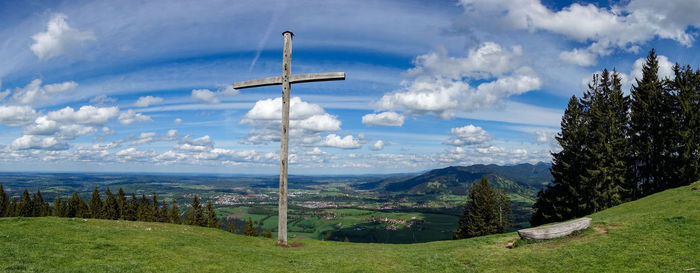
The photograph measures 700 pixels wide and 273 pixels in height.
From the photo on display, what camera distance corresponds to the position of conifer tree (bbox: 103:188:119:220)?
73812 millimetres

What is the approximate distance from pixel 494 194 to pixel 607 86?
26.2 metres

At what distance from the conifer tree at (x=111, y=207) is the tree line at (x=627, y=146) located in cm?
9331

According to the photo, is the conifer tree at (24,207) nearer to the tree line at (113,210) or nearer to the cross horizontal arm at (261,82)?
the tree line at (113,210)

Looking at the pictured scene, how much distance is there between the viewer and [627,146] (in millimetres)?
46250

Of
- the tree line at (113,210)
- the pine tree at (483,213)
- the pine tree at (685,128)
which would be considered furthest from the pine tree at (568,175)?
the tree line at (113,210)

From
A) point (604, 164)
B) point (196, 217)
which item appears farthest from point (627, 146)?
point (196, 217)

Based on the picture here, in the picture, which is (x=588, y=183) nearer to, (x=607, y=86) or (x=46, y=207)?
(x=607, y=86)

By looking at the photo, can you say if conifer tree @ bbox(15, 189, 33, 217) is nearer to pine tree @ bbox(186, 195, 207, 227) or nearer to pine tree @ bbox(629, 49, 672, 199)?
pine tree @ bbox(186, 195, 207, 227)

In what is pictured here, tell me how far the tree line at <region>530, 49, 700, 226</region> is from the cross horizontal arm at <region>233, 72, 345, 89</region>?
40.3 metres

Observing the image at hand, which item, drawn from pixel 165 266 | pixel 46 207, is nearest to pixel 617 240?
pixel 165 266

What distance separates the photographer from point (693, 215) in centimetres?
1592

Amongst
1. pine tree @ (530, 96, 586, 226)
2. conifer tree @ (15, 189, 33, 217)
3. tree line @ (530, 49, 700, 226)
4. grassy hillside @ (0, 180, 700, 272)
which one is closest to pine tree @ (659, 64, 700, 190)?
tree line @ (530, 49, 700, 226)

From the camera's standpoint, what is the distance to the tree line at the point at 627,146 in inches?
1575

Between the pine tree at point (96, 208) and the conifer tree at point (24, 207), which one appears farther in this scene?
the conifer tree at point (24, 207)
